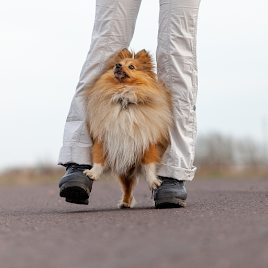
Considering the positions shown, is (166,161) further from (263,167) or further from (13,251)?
(263,167)

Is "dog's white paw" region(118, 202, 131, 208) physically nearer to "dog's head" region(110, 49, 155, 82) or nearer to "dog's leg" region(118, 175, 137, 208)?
"dog's leg" region(118, 175, 137, 208)

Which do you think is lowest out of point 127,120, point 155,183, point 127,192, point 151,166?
point 127,192

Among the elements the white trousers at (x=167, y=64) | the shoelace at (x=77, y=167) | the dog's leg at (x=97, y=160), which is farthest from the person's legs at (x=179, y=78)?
the shoelace at (x=77, y=167)

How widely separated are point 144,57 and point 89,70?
2.15ft

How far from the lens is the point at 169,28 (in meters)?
3.87

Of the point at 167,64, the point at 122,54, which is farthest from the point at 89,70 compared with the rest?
the point at 167,64

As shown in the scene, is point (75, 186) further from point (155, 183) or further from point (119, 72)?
point (119, 72)

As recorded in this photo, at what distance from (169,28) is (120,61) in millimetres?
591

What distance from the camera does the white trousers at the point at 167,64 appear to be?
3.87 metres

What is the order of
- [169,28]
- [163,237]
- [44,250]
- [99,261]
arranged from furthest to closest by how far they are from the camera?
[169,28] < [163,237] < [44,250] < [99,261]

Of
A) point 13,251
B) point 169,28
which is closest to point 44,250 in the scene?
point 13,251

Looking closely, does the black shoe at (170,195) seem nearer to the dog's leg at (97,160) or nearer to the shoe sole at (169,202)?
the shoe sole at (169,202)

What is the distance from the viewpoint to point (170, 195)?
3635mm

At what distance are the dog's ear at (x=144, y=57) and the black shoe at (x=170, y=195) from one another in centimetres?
134
